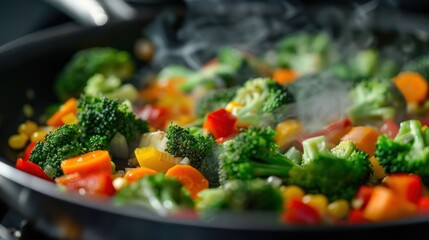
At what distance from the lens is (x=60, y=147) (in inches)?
110

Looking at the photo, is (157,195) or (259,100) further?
(259,100)

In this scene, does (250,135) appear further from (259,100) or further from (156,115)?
(156,115)

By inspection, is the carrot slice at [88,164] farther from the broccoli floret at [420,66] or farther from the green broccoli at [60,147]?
the broccoli floret at [420,66]

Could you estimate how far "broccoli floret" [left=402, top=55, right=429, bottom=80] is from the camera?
366 centimetres

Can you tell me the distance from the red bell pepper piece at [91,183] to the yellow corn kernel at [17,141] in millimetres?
711

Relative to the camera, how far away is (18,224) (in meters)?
2.57

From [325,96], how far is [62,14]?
2795 mm

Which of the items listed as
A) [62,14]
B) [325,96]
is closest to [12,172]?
[325,96]

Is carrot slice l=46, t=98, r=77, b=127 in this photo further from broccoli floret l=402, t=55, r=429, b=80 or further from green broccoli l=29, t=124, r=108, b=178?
broccoli floret l=402, t=55, r=429, b=80

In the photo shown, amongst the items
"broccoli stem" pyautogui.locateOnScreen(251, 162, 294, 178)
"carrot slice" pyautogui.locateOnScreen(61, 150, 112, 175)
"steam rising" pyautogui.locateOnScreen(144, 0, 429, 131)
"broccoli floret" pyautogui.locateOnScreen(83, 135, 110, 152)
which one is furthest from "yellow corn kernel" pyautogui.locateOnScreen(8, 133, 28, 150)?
"broccoli stem" pyautogui.locateOnScreen(251, 162, 294, 178)

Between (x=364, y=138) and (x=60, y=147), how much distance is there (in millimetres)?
1187

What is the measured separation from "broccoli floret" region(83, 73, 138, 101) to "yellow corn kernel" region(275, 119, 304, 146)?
3.07 feet

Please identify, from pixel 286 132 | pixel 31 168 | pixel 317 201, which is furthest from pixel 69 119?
pixel 317 201

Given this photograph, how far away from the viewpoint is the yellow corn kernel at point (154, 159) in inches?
105
